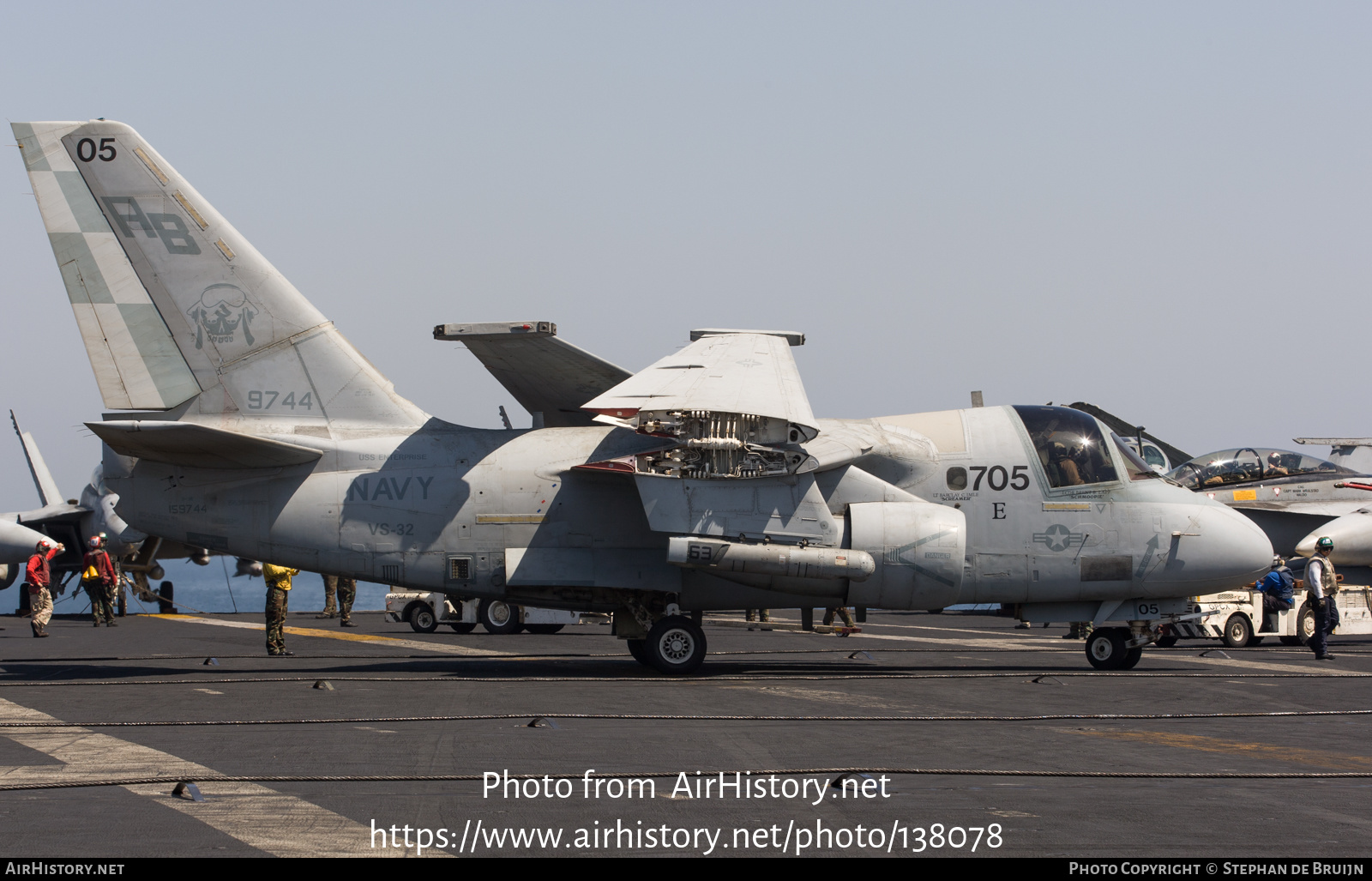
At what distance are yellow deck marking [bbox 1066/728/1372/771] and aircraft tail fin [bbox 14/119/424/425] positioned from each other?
11.0 meters

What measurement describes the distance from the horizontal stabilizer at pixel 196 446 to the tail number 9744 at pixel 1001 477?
8.71 meters

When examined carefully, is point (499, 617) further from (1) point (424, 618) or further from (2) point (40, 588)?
(2) point (40, 588)

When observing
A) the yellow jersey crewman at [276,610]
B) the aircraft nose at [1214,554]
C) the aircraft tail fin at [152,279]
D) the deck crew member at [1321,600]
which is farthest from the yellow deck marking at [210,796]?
the deck crew member at [1321,600]

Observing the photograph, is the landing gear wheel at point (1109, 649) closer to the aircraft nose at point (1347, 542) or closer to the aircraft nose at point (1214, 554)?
the aircraft nose at point (1214, 554)

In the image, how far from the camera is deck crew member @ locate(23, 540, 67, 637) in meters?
25.7

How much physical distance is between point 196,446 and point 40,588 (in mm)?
13734

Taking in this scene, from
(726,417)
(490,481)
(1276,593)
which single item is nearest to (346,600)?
(490,481)

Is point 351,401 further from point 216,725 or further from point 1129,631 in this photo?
point 1129,631

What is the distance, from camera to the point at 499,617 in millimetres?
25297

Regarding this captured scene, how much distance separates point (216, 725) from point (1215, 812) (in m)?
8.21

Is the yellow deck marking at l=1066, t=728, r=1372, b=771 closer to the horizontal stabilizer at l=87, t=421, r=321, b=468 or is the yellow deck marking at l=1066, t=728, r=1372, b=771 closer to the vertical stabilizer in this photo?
the horizontal stabilizer at l=87, t=421, r=321, b=468

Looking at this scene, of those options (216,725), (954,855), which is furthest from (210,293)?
(954,855)

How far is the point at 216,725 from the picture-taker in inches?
427

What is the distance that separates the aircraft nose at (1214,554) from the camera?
16000 millimetres
